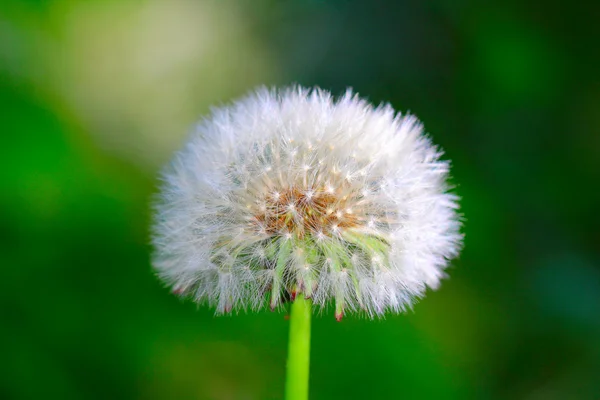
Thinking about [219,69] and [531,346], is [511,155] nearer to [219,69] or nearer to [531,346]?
[531,346]

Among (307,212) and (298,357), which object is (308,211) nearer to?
(307,212)

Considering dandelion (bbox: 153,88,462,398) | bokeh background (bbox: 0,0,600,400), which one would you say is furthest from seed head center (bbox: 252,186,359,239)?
bokeh background (bbox: 0,0,600,400)

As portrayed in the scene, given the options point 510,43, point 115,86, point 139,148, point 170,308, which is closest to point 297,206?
point 170,308

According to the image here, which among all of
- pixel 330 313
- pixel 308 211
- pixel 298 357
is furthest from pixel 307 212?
pixel 330 313

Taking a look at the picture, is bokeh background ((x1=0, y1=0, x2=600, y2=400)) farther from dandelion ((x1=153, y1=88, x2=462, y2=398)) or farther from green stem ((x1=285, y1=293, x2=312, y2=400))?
green stem ((x1=285, y1=293, x2=312, y2=400))

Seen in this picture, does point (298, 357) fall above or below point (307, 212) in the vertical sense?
below

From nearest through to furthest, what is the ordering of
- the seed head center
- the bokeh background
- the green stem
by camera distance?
the green stem < the seed head center < the bokeh background

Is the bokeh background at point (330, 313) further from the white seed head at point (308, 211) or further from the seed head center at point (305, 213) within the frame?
the seed head center at point (305, 213)

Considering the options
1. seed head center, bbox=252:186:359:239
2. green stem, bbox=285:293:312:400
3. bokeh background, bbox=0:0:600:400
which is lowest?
green stem, bbox=285:293:312:400
